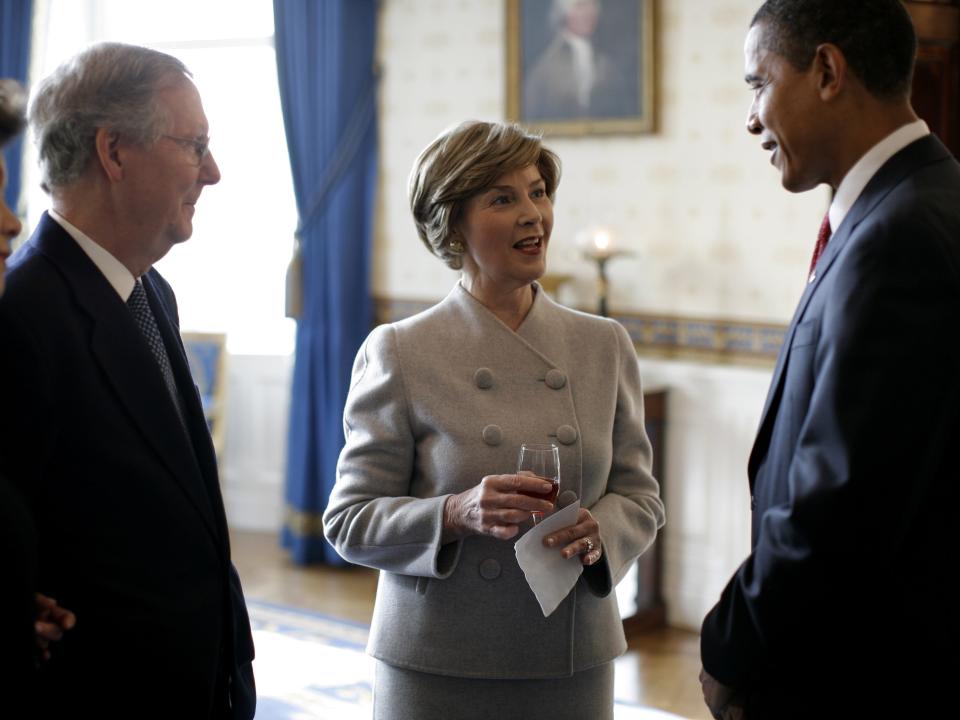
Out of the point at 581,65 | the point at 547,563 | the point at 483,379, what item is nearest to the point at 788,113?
the point at 483,379

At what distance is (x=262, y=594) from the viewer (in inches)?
223

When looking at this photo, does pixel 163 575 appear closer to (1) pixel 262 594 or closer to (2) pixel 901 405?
(2) pixel 901 405

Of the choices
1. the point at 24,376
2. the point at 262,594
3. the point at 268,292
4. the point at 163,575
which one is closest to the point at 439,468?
the point at 163,575

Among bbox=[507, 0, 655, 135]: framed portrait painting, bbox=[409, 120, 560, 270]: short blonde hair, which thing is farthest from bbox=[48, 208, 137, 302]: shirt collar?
bbox=[507, 0, 655, 135]: framed portrait painting

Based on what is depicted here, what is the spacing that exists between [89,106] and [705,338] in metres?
3.64

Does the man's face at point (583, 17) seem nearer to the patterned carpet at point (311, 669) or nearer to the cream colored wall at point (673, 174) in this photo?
the cream colored wall at point (673, 174)

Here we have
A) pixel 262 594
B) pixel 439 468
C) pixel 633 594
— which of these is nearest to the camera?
pixel 439 468

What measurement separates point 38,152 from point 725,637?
1372mm

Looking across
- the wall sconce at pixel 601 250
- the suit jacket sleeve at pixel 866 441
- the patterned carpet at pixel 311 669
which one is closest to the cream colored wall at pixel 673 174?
the wall sconce at pixel 601 250

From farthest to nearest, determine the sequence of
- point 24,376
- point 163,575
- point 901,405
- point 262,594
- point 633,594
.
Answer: point 262,594 < point 633,594 < point 163,575 < point 24,376 < point 901,405

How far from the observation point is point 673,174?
5223 millimetres

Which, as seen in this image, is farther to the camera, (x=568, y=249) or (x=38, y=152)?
(x=568, y=249)

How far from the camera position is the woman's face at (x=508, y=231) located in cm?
232

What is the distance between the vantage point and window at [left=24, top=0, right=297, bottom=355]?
675 centimetres
